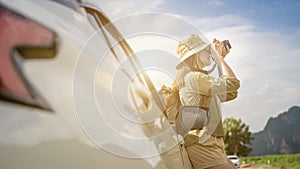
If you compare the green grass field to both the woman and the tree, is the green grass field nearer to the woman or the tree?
the tree

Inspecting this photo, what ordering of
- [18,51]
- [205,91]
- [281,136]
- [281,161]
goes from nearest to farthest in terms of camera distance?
[18,51]
[205,91]
[281,161]
[281,136]

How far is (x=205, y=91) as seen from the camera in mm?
2242

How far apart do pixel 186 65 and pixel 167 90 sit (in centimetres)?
33

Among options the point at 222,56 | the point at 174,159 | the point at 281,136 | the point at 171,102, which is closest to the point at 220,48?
the point at 222,56

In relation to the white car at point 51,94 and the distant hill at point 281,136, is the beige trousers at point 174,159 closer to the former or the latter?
the white car at point 51,94

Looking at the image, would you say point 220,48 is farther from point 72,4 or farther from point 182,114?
point 72,4

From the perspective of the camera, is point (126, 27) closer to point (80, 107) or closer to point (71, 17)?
point (71, 17)

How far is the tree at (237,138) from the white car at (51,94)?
4742 centimetres

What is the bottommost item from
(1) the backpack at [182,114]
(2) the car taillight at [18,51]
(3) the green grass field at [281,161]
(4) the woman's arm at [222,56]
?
(3) the green grass field at [281,161]

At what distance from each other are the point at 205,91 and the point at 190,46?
0.32 m

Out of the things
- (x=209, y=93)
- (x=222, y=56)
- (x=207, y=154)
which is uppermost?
(x=222, y=56)

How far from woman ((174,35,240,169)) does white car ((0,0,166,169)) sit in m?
1.04

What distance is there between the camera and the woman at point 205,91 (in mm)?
2125

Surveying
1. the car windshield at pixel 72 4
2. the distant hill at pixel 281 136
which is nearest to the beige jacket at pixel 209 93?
the car windshield at pixel 72 4
